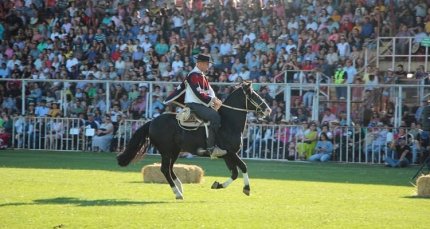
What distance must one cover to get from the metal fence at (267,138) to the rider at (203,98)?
1102 cm

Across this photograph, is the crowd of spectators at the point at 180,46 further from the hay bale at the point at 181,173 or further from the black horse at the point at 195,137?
→ the black horse at the point at 195,137

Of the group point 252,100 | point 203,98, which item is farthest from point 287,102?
point 203,98

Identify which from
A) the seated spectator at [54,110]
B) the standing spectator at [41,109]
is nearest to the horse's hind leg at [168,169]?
the seated spectator at [54,110]

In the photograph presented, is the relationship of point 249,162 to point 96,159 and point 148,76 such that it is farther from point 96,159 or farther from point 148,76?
point 148,76

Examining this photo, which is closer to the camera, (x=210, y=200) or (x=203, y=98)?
(x=210, y=200)

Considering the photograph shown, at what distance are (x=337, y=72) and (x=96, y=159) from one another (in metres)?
8.17

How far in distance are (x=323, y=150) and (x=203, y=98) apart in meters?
12.0

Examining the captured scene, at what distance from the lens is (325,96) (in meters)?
30.1

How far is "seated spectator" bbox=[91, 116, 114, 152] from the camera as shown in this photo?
32031mm

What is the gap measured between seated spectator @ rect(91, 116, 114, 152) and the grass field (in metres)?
5.32

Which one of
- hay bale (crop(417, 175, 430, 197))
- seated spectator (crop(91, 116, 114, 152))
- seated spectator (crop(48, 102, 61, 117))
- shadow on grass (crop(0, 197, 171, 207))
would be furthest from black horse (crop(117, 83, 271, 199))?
seated spectator (crop(48, 102, 61, 117))

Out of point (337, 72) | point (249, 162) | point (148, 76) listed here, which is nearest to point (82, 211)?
point (249, 162)

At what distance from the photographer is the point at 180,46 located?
118 ft

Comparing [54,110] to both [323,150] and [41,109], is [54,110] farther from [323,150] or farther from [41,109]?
[323,150]
